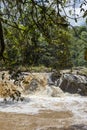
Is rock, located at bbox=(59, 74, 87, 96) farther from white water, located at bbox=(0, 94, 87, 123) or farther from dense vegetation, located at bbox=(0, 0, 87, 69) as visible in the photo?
dense vegetation, located at bbox=(0, 0, 87, 69)

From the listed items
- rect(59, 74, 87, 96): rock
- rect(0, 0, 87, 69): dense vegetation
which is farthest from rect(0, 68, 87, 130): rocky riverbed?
rect(0, 0, 87, 69): dense vegetation

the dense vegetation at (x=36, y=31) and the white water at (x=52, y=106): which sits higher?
the dense vegetation at (x=36, y=31)

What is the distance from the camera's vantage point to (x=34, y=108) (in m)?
16.0

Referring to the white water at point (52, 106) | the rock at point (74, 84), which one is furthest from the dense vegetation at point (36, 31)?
the rock at point (74, 84)

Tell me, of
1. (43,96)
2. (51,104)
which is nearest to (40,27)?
(51,104)

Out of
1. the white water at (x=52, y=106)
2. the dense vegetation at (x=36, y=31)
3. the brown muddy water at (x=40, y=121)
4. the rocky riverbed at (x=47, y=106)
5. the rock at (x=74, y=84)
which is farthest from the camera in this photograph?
the rock at (x=74, y=84)

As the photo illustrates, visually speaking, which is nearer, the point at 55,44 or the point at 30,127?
the point at 55,44

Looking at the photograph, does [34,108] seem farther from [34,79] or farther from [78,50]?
[78,50]

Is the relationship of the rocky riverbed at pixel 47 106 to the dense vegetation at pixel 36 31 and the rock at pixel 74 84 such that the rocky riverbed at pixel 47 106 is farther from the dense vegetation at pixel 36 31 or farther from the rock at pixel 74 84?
the dense vegetation at pixel 36 31

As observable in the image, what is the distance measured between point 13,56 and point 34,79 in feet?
52.3

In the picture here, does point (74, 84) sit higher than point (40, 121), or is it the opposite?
point (40, 121)

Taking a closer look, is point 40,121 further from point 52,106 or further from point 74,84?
point 74,84

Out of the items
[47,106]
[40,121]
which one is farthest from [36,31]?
[47,106]

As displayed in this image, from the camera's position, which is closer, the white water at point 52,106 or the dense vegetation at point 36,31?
the dense vegetation at point 36,31
